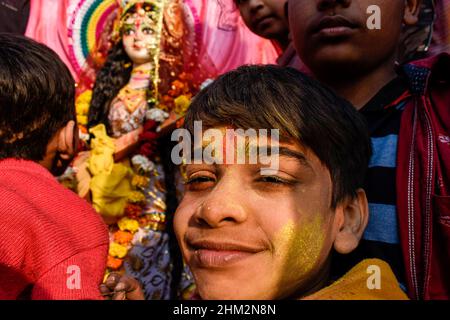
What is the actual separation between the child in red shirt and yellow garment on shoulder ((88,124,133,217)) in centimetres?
65

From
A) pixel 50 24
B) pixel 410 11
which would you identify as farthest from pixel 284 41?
pixel 50 24

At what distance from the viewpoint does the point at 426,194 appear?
1014 mm

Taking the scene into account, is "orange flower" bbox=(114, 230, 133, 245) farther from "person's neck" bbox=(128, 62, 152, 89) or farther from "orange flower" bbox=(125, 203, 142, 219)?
"person's neck" bbox=(128, 62, 152, 89)

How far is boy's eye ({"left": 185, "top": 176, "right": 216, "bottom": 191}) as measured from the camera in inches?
37.1

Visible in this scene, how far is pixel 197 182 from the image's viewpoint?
0.96 meters

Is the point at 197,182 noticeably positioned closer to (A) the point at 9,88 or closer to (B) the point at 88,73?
(A) the point at 9,88

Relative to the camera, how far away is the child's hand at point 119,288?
3.66ft

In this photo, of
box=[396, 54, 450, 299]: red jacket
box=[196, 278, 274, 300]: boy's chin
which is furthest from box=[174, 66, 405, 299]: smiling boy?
box=[396, 54, 450, 299]: red jacket

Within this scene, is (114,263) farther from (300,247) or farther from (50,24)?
(50,24)

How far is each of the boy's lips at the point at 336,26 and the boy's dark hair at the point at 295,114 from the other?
0.22m

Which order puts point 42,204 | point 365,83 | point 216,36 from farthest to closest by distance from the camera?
point 216,36, point 365,83, point 42,204

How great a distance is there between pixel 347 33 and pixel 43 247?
904 millimetres

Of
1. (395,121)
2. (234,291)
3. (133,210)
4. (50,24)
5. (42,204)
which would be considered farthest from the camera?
(50,24)

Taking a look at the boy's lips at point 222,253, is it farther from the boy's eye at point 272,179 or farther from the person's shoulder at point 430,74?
the person's shoulder at point 430,74
